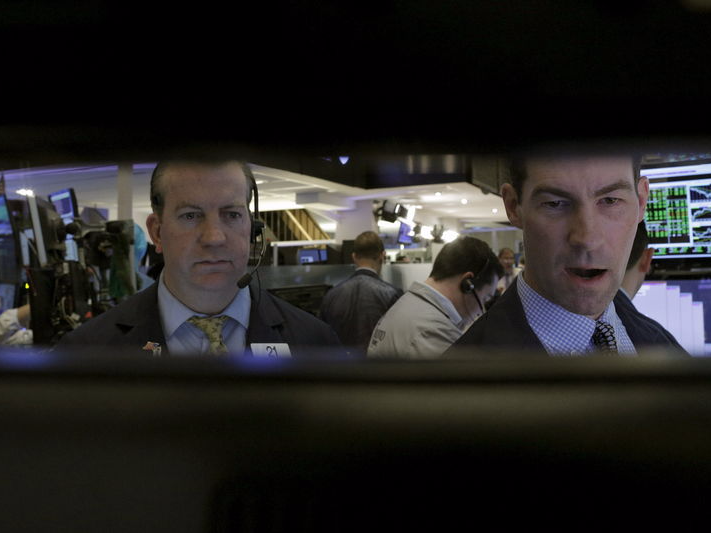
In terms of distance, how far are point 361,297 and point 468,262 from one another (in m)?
1.40

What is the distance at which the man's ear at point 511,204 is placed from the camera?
38 cm

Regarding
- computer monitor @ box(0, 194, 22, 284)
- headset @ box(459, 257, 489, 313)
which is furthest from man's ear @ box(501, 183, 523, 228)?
computer monitor @ box(0, 194, 22, 284)

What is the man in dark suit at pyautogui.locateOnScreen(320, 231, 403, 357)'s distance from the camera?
11.3 feet

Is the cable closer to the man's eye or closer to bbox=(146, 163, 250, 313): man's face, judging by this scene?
bbox=(146, 163, 250, 313): man's face

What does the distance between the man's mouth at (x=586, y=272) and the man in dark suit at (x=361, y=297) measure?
2.76 meters

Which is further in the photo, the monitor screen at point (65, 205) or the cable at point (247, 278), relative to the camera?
the monitor screen at point (65, 205)

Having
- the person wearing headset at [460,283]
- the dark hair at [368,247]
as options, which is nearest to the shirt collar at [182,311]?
the person wearing headset at [460,283]

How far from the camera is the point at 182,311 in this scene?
0.64m

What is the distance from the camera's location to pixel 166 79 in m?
0.20

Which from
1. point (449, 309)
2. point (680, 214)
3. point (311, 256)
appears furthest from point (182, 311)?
point (311, 256)

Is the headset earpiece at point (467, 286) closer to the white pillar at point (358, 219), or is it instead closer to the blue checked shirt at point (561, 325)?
the blue checked shirt at point (561, 325)

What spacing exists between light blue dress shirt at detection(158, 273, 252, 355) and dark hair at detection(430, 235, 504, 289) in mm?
1686

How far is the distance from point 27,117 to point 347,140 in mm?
113

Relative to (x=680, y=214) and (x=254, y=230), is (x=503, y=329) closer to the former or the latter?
(x=254, y=230)
